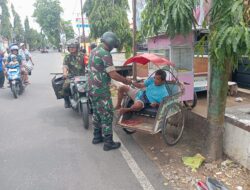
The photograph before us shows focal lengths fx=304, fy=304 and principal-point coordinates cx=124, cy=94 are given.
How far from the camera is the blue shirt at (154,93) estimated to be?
5.13 metres

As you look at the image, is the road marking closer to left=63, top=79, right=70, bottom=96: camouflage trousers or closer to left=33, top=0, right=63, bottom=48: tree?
left=63, top=79, right=70, bottom=96: camouflage trousers

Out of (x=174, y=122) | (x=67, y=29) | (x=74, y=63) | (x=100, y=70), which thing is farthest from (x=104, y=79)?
(x=67, y=29)

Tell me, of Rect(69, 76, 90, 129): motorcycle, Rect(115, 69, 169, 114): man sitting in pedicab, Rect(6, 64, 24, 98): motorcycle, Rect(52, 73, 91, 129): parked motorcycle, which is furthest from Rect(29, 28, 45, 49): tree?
Rect(115, 69, 169, 114): man sitting in pedicab

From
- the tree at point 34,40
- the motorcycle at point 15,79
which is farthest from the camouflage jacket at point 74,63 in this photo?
the tree at point 34,40

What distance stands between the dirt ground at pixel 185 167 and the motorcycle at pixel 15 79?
529 cm

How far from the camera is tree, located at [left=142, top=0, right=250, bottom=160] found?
3.05 m

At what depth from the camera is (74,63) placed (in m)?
7.17

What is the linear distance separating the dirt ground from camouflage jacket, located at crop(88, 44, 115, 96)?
117cm

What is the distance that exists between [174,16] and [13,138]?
3735mm

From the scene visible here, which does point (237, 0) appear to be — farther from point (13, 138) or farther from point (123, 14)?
point (123, 14)

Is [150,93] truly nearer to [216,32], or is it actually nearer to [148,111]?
[148,111]

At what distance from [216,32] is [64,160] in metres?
2.80

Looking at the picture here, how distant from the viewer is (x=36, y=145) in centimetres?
517

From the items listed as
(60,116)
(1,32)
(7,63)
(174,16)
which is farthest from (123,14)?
(1,32)
